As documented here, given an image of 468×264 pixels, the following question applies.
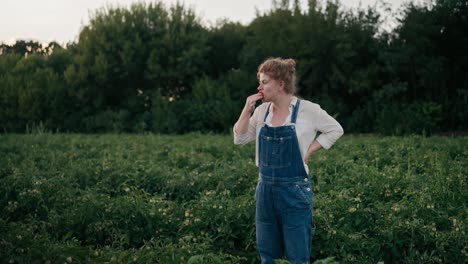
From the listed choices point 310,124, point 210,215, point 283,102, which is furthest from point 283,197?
point 210,215

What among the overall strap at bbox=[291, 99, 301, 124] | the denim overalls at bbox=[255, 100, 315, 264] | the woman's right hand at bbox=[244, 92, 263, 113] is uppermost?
the woman's right hand at bbox=[244, 92, 263, 113]

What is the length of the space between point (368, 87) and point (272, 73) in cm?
1828

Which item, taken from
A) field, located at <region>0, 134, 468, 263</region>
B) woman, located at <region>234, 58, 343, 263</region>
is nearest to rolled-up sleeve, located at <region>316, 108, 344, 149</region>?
woman, located at <region>234, 58, 343, 263</region>

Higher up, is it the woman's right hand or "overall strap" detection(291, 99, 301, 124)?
the woman's right hand

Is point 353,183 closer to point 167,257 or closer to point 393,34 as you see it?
point 167,257

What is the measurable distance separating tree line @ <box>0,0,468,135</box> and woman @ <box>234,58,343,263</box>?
15389 mm

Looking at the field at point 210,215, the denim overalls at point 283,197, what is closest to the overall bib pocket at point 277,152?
the denim overalls at point 283,197

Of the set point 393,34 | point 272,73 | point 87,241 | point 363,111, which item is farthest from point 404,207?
point 393,34

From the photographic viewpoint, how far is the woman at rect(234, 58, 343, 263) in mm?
3744

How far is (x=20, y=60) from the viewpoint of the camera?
2566 cm

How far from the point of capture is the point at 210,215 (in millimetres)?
5586

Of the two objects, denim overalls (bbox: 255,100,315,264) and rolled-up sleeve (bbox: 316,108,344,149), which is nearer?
denim overalls (bbox: 255,100,315,264)

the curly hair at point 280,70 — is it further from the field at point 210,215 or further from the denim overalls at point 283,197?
the field at point 210,215

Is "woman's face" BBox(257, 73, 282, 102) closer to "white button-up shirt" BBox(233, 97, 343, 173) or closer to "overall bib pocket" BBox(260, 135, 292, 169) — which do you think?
"white button-up shirt" BBox(233, 97, 343, 173)
